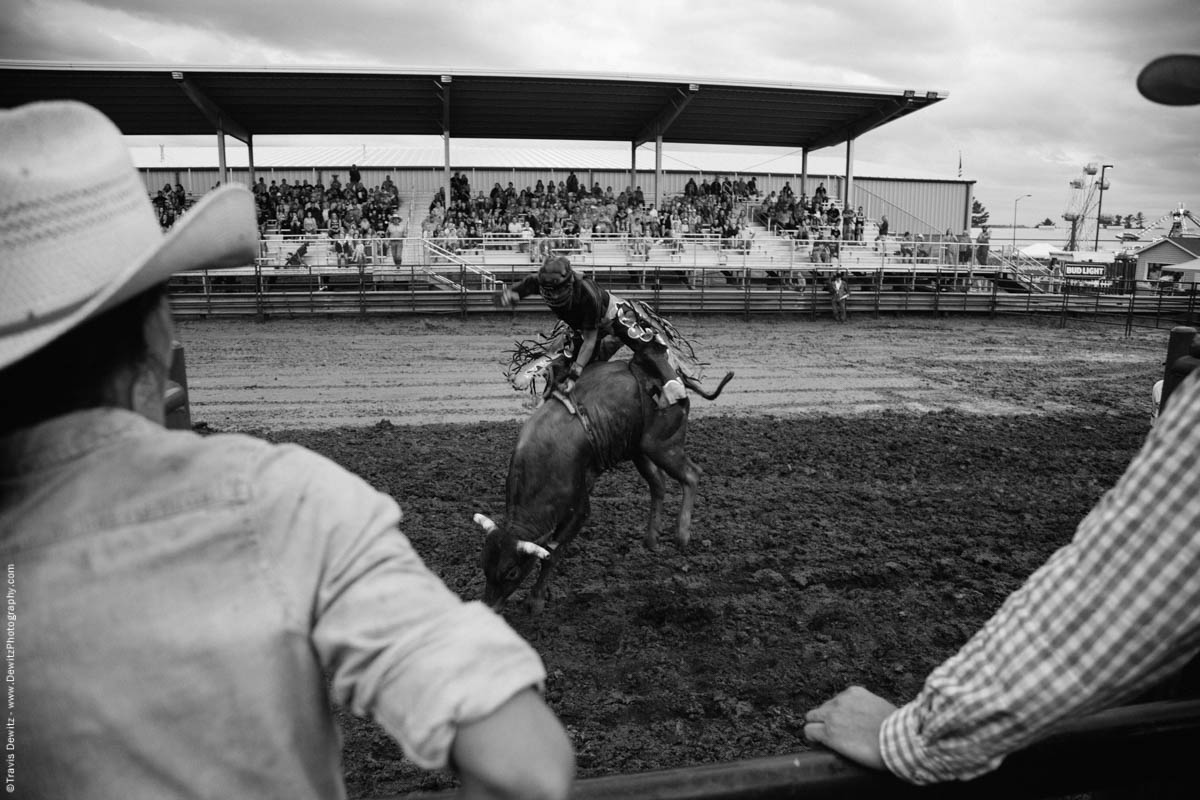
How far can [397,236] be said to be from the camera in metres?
26.5

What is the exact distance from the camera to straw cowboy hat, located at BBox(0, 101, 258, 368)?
837mm

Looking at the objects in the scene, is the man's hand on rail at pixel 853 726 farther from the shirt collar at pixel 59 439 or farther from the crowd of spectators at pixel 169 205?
the crowd of spectators at pixel 169 205

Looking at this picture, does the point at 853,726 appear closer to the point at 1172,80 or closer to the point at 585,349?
the point at 1172,80

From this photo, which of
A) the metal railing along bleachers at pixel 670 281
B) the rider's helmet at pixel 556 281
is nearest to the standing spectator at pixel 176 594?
the rider's helmet at pixel 556 281

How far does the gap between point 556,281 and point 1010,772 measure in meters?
4.79

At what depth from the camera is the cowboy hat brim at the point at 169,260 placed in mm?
834

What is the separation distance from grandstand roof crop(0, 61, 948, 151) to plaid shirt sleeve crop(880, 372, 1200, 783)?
26.3 m

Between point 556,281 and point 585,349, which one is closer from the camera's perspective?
point 556,281

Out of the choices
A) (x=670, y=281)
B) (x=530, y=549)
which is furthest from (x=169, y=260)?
(x=670, y=281)

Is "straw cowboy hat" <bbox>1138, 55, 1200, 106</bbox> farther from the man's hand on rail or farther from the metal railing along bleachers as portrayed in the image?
the metal railing along bleachers

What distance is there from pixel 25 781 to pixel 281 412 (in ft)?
37.6

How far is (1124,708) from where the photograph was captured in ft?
4.68

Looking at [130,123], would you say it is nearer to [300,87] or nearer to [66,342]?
[300,87]

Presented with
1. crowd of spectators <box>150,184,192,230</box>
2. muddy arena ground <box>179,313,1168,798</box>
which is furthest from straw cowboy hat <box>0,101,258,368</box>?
crowd of spectators <box>150,184,192,230</box>
